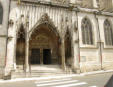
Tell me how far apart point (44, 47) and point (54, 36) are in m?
1.94

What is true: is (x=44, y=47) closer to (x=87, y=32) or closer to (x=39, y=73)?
(x=39, y=73)

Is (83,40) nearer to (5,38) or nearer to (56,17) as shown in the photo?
(56,17)

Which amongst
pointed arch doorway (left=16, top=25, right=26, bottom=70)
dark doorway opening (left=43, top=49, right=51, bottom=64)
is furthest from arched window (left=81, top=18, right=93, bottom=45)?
pointed arch doorway (left=16, top=25, right=26, bottom=70)

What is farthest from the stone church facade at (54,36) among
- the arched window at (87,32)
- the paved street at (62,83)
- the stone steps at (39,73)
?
the paved street at (62,83)

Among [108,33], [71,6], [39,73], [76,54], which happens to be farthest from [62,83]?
[108,33]

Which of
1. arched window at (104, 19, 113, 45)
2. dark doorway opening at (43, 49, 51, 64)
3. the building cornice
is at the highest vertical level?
the building cornice

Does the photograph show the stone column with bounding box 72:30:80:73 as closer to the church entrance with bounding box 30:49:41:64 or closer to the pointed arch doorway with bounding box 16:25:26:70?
the church entrance with bounding box 30:49:41:64

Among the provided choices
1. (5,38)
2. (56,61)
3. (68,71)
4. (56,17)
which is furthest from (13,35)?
(68,71)

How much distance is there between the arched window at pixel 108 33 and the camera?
14978 mm

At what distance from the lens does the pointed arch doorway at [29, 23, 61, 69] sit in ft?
41.8

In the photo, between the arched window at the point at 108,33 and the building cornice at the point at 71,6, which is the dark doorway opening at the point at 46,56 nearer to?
the building cornice at the point at 71,6

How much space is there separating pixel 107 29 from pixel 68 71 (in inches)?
367

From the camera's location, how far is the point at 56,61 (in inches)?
518

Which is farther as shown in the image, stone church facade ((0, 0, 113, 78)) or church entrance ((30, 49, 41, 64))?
church entrance ((30, 49, 41, 64))
